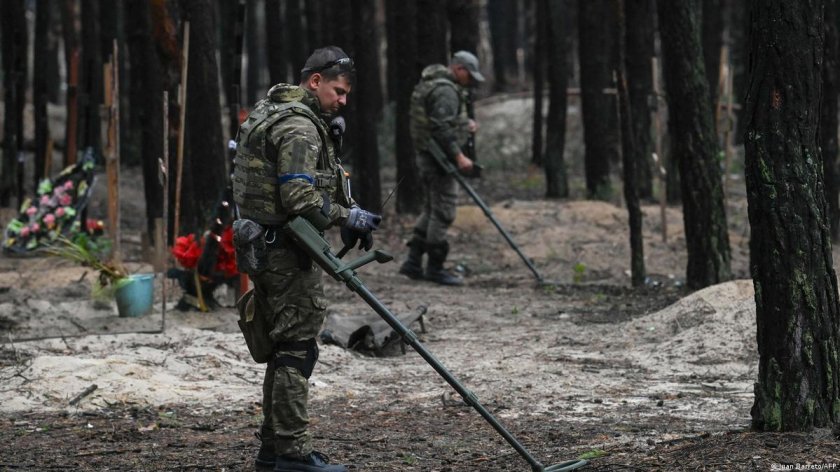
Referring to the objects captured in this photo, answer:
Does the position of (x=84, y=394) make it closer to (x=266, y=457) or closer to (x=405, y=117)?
(x=266, y=457)

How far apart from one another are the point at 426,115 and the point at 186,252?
10.5 ft

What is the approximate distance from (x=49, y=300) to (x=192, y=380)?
11.4 feet

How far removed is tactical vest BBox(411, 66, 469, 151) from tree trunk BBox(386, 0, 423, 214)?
435 centimetres

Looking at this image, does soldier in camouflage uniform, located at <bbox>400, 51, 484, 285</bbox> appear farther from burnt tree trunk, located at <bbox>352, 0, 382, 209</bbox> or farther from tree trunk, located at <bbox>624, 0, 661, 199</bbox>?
burnt tree trunk, located at <bbox>352, 0, 382, 209</bbox>

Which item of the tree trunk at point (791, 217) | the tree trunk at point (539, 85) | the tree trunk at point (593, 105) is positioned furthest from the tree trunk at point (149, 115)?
the tree trunk at point (791, 217)

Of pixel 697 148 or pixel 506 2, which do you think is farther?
pixel 506 2

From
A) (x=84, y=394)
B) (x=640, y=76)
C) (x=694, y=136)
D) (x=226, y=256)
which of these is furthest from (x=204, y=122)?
(x=640, y=76)

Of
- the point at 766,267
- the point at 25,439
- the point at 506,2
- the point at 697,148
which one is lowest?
the point at 25,439

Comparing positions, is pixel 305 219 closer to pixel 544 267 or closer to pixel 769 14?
pixel 769 14

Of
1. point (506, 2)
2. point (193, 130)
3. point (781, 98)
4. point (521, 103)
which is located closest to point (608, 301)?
point (193, 130)

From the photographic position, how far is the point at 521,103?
27562mm

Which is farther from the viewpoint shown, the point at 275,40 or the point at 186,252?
the point at 275,40

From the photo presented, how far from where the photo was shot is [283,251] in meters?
5.33

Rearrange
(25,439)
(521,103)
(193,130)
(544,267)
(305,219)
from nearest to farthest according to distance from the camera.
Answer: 1. (305,219)
2. (25,439)
3. (193,130)
4. (544,267)
5. (521,103)
